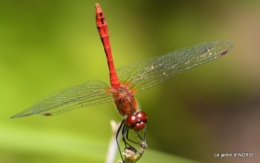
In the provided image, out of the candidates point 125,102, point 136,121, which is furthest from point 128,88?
point 136,121

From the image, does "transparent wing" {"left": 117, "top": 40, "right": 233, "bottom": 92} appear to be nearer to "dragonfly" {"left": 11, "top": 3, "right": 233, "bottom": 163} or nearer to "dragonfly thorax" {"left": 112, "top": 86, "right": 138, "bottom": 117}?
"dragonfly" {"left": 11, "top": 3, "right": 233, "bottom": 163}

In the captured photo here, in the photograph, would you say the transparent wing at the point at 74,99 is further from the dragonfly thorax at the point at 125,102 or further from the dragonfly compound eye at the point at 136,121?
the dragonfly compound eye at the point at 136,121

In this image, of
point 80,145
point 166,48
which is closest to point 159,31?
point 166,48

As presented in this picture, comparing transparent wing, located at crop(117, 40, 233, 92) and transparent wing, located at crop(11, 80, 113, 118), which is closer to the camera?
transparent wing, located at crop(11, 80, 113, 118)

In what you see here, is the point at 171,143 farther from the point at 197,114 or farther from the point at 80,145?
the point at 80,145

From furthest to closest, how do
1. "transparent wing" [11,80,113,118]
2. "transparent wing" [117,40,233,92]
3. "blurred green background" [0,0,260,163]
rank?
"blurred green background" [0,0,260,163], "transparent wing" [117,40,233,92], "transparent wing" [11,80,113,118]

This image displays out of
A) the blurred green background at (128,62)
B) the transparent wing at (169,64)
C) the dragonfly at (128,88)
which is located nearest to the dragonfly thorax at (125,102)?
the dragonfly at (128,88)

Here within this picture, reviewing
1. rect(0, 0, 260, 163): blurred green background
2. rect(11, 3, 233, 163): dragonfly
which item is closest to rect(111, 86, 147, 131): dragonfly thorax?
rect(11, 3, 233, 163): dragonfly
